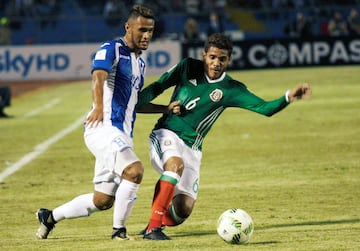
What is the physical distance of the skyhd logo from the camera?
37.2m

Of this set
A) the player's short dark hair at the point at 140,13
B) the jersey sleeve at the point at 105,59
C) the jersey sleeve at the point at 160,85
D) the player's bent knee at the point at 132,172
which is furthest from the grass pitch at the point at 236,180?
the player's short dark hair at the point at 140,13

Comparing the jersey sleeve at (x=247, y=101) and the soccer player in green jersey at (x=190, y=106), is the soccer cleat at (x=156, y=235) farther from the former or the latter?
the jersey sleeve at (x=247, y=101)

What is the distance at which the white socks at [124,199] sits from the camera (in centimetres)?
859

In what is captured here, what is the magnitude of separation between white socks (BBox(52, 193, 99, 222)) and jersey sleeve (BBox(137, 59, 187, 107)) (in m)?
1.04

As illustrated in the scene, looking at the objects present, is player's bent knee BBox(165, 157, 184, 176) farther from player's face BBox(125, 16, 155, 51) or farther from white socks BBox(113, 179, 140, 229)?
player's face BBox(125, 16, 155, 51)

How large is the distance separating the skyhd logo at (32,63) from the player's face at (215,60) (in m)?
28.2

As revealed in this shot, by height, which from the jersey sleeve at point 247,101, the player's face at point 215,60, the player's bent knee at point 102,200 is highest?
the player's face at point 215,60

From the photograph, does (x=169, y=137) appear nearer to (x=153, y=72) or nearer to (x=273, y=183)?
(x=273, y=183)

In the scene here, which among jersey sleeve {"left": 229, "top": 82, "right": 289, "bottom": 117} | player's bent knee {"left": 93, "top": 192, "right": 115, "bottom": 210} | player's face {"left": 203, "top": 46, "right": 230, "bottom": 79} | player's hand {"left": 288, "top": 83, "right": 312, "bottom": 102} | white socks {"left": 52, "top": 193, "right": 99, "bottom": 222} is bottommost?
white socks {"left": 52, "top": 193, "right": 99, "bottom": 222}

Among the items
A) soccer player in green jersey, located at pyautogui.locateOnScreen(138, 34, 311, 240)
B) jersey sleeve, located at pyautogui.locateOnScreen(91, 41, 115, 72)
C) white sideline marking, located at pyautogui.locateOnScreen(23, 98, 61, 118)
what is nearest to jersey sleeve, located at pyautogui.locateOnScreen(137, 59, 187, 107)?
soccer player in green jersey, located at pyautogui.locateOnScreen(138, 34, 311, 240)

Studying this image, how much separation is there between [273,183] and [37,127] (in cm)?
959

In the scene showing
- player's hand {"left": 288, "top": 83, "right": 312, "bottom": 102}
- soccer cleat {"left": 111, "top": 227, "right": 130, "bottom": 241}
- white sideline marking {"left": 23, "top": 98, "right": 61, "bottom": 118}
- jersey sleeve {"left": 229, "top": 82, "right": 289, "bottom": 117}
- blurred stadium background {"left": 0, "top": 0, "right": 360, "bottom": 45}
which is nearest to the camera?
soccer cleat {"left": 111, "top": 227, "right": 130, "bottom": 241}

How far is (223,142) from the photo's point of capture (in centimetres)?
1814

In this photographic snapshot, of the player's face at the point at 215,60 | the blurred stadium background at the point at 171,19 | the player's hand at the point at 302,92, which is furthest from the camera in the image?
the blurred stadium background at the point at 171,19
